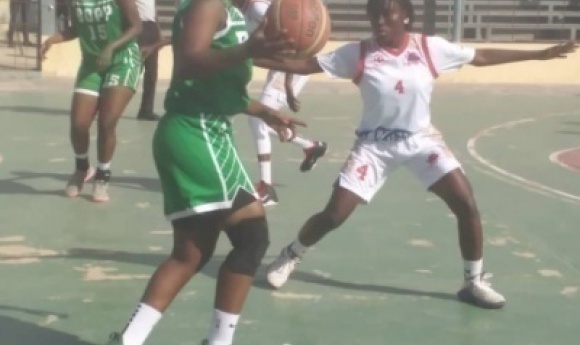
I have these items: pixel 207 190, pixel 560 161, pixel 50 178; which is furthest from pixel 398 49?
pixel 560 161

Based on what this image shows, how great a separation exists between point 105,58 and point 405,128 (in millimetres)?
2792

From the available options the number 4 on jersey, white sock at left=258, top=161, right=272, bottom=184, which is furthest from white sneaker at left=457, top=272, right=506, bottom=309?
white sock at left=258, top=161, right=272, bottom=184

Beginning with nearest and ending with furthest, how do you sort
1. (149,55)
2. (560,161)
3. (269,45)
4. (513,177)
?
1. (269,45)
2. (513,177)
3. (560,161)
4. (149,55)

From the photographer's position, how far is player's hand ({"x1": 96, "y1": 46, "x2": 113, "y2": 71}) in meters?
8.94

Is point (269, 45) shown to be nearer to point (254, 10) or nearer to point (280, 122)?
point (280, 122)

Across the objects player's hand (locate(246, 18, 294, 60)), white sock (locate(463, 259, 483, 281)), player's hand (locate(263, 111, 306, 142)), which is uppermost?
player's hand (locate(246, 18, 294, 60))

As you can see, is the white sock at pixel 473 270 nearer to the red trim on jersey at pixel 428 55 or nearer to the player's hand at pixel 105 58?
the red trim on jersey at pixel 428 55

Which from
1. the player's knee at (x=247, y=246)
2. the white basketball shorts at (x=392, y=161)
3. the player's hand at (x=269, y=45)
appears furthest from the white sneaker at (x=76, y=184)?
the player's hand at (x=269, y=45)

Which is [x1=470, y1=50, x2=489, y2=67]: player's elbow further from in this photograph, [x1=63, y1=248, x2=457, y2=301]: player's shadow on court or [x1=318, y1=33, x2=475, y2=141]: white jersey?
[x1=63, y1=248, x2=457, y2=301]: player's shadow on court

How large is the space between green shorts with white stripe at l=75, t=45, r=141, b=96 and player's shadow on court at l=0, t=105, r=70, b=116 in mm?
5735

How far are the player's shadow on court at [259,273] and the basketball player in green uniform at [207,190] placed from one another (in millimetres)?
1610

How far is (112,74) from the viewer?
938cm

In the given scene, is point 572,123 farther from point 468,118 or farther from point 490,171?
Result: point 490,171

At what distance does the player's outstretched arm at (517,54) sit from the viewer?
22.0ft
